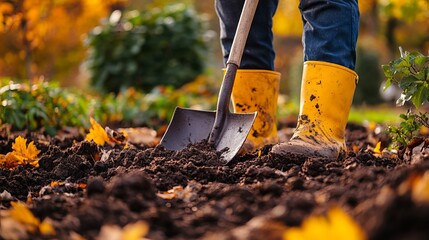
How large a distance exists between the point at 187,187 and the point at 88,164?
2.30 ft

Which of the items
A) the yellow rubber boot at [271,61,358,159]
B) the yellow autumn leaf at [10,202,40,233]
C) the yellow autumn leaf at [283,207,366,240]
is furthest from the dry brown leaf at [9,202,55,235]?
the yellow rubber boot at [271,61,358,159]

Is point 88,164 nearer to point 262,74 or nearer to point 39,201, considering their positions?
point 39,201

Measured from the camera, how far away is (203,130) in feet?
10.0

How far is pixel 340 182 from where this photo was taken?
1878 millimetres

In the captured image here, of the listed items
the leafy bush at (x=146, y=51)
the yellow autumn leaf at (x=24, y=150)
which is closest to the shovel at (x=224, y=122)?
the yellow autumn leaf at (x=24, y=150)

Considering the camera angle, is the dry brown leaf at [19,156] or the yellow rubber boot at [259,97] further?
the yellow rubber boot at [259,97]

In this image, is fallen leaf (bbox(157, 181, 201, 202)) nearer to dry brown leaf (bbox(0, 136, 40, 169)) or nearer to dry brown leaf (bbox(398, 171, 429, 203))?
dry brown leaf (bbox(398, 171, 429, 203))

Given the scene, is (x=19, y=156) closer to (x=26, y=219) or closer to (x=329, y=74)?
(x=26, y=219)

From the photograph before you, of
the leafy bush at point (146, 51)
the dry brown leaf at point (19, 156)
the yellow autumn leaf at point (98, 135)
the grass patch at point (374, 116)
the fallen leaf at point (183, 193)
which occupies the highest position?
the leafy bush at point (146, 51)

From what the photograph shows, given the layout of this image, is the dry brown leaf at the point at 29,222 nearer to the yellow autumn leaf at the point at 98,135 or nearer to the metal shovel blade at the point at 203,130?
the metal shovel blade at the point at 203,130

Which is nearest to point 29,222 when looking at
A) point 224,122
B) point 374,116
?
point 224,122

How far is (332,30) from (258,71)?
586mm

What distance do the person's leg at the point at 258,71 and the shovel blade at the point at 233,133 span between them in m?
0.26

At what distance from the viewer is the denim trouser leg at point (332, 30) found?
107 inches
